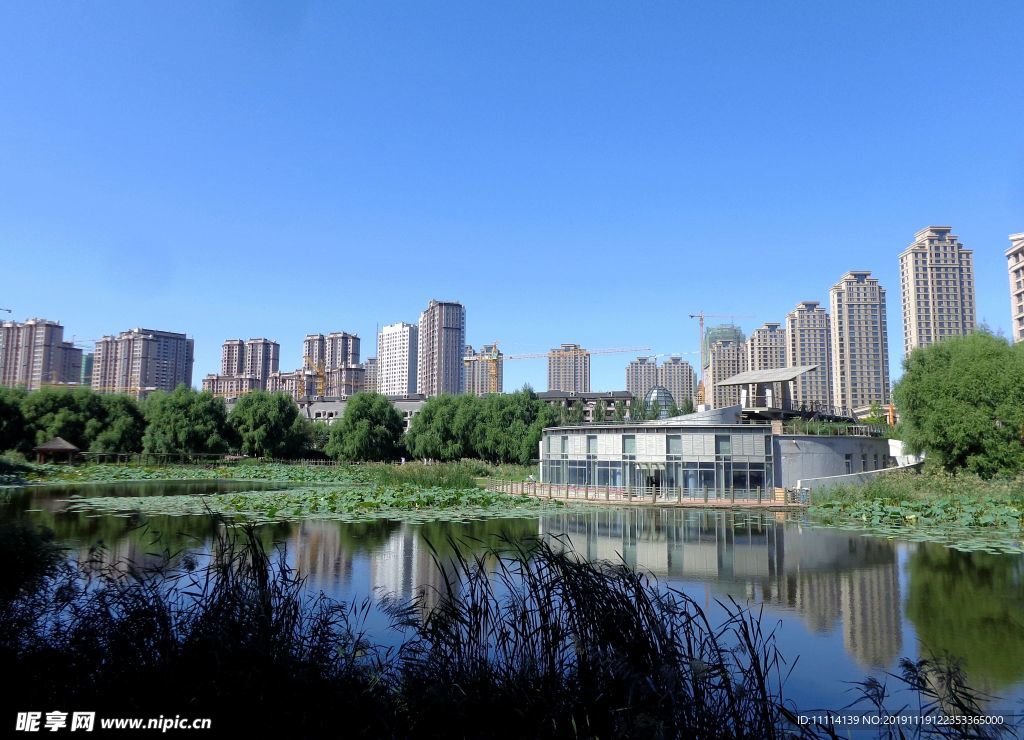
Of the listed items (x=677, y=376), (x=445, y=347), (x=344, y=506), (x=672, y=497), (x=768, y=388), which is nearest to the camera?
(x=344, y=506)

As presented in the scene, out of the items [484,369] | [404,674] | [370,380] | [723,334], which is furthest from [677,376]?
[404,674]

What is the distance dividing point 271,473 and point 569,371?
482ft

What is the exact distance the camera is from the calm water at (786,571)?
8477 millimetres

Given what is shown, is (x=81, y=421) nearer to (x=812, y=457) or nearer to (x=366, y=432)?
(x=366, y=432)

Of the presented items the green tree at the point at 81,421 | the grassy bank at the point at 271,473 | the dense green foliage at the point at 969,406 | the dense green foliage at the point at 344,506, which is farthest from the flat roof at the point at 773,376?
the green tree at the point at 81,421

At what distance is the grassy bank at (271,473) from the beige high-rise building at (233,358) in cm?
13533

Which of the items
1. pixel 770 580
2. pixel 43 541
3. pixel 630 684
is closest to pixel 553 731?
pixel 630 684

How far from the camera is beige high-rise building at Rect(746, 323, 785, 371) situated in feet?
468

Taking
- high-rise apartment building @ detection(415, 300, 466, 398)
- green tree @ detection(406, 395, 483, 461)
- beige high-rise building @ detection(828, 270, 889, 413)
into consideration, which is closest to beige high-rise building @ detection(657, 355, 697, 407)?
beige high-rise building @ detection(828, 270, 889, 413)

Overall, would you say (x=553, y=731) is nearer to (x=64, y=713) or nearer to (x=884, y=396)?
(x=64, y=713)

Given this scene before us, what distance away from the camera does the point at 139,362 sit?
15138 centimetres

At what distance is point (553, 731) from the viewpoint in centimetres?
461

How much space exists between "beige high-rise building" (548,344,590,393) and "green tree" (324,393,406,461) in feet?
419

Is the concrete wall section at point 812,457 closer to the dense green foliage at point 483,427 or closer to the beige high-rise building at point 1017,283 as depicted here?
the dense green foliage at point 483,427
